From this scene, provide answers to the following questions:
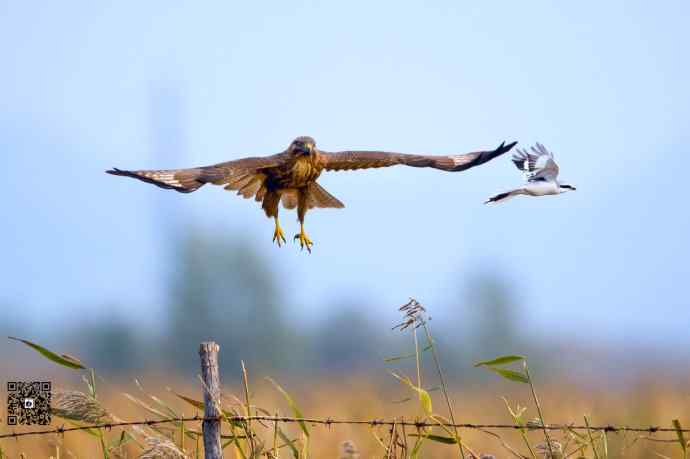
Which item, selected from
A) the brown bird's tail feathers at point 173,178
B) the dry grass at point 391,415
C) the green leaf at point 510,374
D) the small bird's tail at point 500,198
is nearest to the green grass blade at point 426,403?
the dry grass at point 391,415

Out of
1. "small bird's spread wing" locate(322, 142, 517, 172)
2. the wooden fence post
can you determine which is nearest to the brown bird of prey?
"small bird's spread wing" locate(322, 142, 517, 172)

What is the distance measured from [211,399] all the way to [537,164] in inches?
80.3

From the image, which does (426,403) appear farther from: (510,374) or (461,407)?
(461,407)

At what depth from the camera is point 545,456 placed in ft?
14.1

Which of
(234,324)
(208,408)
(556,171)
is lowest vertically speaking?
(234,324)

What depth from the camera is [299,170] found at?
5.26 meters

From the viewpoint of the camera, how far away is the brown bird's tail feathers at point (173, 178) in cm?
433

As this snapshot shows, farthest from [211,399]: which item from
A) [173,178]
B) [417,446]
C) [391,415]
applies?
[391,415]

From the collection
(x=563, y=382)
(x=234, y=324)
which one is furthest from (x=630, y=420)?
(x=234, y=324)

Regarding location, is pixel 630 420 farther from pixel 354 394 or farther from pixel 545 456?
pixel 545 456

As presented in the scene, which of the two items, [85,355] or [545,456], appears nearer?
[545,456]

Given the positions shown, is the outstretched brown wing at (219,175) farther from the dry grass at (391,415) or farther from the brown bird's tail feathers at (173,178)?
the dry grass at (391,415)

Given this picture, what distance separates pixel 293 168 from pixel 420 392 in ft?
5.00

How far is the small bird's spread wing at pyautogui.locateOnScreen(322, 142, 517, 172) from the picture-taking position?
5.41 meters
